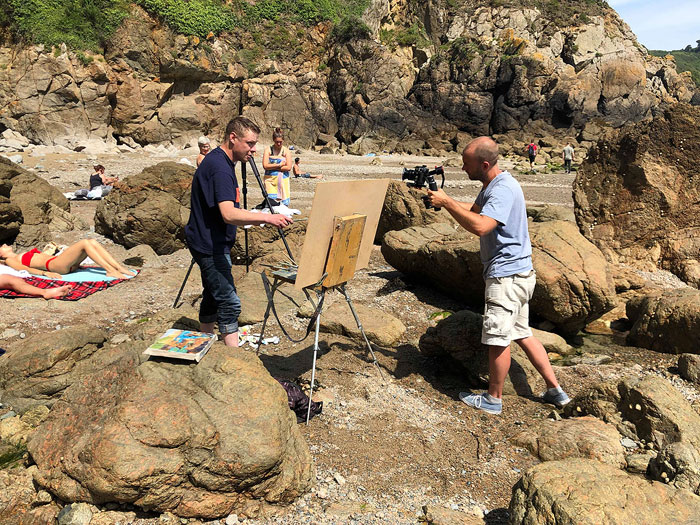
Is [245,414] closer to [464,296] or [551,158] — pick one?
[464,296]

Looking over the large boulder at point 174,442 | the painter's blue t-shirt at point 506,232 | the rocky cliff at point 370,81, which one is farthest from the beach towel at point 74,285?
the rocky cliff at point 370,81

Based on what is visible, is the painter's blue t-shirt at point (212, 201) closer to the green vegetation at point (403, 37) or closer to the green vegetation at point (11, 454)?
the green vegetation at point (11, 454)

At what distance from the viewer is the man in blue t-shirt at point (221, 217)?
3449 millimetres

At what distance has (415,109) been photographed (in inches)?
1399

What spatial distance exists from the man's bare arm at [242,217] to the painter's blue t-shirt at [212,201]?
0.19 ft

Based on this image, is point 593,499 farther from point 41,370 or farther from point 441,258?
point 441,258

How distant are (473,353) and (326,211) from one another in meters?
2.00

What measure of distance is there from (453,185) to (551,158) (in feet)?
46.1

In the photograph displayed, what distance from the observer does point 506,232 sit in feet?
12.2

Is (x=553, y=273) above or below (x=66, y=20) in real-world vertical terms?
below

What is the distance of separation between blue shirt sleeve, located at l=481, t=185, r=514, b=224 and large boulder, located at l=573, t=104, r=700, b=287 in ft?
14.5

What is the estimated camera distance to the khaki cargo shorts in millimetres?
3756

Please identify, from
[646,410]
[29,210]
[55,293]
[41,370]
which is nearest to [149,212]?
[29,210]

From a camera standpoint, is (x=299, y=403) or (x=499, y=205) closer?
(x=499, y=205)
